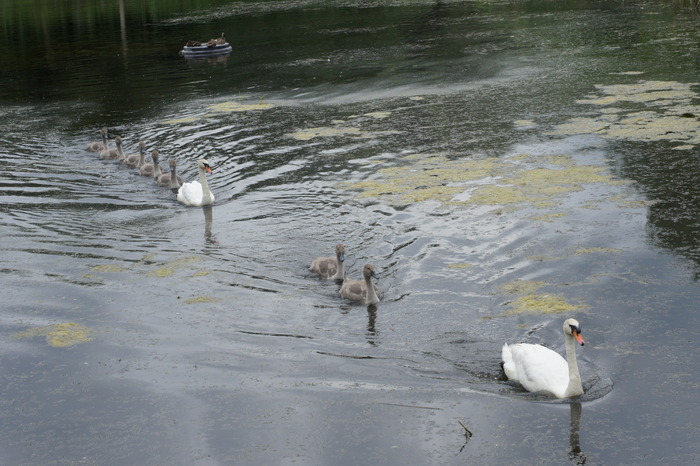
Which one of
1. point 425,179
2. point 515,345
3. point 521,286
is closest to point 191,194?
point 425,179

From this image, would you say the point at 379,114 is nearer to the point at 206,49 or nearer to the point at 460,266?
the point at 460,266

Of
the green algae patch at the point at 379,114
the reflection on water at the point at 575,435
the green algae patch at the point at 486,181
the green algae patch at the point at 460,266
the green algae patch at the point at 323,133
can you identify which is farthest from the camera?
the green algae patch at the point at 379,114

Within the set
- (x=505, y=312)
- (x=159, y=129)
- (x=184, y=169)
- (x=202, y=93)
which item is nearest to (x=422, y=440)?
(x=505, y=312)

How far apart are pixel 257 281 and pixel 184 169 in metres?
8.36

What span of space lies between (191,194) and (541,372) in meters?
10.0

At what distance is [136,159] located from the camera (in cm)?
2172

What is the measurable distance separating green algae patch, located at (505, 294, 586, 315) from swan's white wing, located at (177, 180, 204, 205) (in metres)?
7.93

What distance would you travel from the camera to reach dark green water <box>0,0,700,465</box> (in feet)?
32.2

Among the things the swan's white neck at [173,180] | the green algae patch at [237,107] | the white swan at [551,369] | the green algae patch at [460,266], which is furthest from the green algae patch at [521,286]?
the green algae patch at [237,107]

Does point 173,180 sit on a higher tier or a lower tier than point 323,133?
lower

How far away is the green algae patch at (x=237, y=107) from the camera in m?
27.3

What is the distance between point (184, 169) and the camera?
21484 mm

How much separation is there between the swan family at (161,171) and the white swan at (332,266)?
4914 mm

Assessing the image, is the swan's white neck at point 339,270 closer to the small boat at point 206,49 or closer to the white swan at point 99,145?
the white swan at point 99,145
